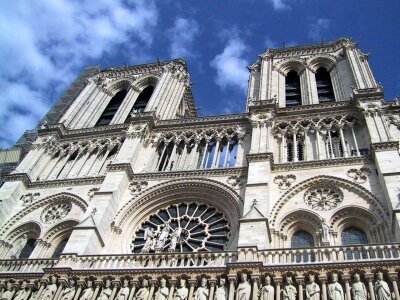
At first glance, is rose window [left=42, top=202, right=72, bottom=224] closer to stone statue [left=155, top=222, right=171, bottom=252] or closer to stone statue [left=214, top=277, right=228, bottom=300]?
stone statue [left=155, top=222, right=171, bottom=252]

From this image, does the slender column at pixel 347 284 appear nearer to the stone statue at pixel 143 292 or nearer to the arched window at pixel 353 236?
the arched window at pixel 353 236

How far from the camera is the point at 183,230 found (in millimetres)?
17141

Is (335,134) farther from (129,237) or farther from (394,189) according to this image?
(129,237)

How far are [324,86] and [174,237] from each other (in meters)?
12.7

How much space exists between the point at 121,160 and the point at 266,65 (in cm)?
994

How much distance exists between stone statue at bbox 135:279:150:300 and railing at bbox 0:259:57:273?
3558mm

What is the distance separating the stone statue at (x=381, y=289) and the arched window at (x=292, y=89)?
12930 millimetres

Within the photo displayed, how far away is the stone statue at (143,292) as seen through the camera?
12.9 meters

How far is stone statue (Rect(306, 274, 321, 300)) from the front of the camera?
11.7 m

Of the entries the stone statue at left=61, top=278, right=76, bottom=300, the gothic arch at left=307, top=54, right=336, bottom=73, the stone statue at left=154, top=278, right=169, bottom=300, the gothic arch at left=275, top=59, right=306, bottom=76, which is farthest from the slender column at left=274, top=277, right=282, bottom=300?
the gothic arch at left=307, top=54, right=336, bottom=73

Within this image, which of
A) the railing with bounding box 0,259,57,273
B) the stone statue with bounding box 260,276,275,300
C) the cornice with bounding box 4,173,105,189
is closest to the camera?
the stone statue with bounding box 260,276,275,300

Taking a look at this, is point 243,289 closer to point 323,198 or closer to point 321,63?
point 323,198

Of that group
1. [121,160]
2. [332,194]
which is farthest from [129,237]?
[332,194]

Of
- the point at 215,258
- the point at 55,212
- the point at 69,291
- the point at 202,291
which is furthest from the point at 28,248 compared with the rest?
the point at 202,291
